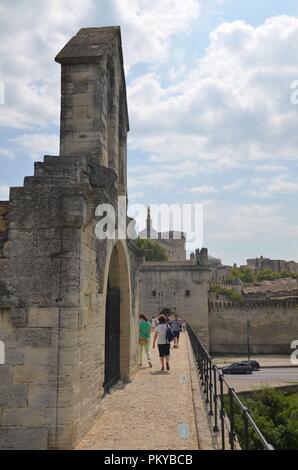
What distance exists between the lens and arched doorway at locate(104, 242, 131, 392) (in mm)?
9594

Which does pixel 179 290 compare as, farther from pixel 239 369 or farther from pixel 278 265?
→ pixel 278 265

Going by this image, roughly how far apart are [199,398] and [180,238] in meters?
86.9

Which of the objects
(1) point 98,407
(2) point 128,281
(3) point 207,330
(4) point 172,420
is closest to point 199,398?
(4) point 172,420

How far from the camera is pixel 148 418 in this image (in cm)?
721

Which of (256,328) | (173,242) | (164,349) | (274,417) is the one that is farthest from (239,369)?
(173,242)

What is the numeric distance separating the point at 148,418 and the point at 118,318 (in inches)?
146

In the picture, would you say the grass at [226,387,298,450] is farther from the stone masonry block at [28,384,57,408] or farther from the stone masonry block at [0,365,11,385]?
the stone masonry block at [0,365,11,385]

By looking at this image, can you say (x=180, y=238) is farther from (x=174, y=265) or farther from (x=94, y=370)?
(x=94, y=370)

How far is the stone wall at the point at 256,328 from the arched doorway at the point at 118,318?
107 ft

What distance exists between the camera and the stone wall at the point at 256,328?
138 ft

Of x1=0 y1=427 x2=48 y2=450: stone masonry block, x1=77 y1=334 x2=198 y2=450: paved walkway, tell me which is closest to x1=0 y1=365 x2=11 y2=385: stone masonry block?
x1=0 y1=427 x2=48 y2=450: stone masonry block

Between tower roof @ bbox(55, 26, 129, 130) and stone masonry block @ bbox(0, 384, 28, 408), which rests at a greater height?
tower roof @ bbox(55, 26, 129, 130)

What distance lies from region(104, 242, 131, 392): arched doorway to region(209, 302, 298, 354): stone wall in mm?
32726

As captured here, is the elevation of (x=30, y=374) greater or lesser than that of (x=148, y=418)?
greater
